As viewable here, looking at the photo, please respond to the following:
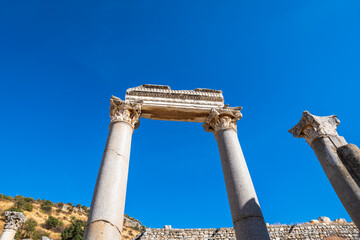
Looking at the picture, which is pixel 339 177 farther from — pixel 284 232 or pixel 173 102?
pixel 284 232

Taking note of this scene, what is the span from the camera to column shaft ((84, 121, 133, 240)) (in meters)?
6.21

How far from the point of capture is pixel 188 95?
12.1 meters

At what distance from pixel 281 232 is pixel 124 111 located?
18246 millimetres

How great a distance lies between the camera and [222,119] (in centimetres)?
1088

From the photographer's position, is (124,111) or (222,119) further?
(222,119)

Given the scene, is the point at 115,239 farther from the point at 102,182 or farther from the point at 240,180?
the point at 240,180

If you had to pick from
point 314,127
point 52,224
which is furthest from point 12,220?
point 52,224

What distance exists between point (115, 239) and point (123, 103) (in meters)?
6.03

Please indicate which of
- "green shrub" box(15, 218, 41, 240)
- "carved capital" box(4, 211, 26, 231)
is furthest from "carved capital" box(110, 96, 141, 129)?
"green shrub" box(15, 218, 41, 240)

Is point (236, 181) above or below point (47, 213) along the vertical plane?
below

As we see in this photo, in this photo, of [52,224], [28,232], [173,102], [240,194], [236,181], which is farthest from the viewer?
[52,224]

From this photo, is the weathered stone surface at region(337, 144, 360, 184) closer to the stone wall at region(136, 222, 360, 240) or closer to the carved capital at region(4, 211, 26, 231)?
the stone wall at region(136, 222, 360, 240)

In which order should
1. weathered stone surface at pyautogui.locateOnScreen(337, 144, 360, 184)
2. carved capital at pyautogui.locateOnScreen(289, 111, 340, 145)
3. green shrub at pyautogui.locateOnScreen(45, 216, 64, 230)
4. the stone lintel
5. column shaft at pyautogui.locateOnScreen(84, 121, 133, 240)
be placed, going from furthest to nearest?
1. green shrub at pyautogui.locateOnScreen(45, 216, 64, 230)
2. the stone lintel
3. carved capital at pyautogui.locateOnScreen(289, 111, 340, 145)
4. column shaft at pyautogui.locateOnScreen(84, 121, 133, 240)
5. weathered stone surface at pyautogui.locateOnScreen(337, 144, 360, 184)

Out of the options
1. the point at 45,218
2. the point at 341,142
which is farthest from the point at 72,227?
the point at 341,142
